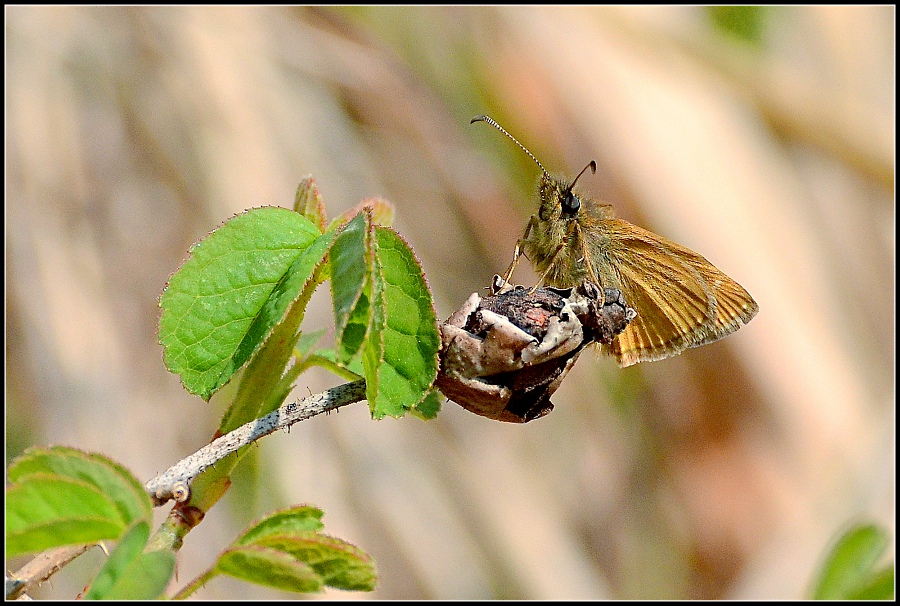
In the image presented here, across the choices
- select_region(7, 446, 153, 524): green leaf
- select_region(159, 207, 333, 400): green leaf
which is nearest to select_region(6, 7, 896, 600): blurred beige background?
select_region(159, 207, 333, 400): green leaf

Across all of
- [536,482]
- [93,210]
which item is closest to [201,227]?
[93,210]

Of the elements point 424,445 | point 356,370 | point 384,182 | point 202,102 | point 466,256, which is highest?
point 202,102

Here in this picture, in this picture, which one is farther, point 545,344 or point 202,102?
point 202,102

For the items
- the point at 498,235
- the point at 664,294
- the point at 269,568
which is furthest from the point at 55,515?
the point at 498,235

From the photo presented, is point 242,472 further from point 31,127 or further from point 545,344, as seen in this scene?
point 545,344

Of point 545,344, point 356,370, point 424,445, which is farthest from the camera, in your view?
point 424,445
